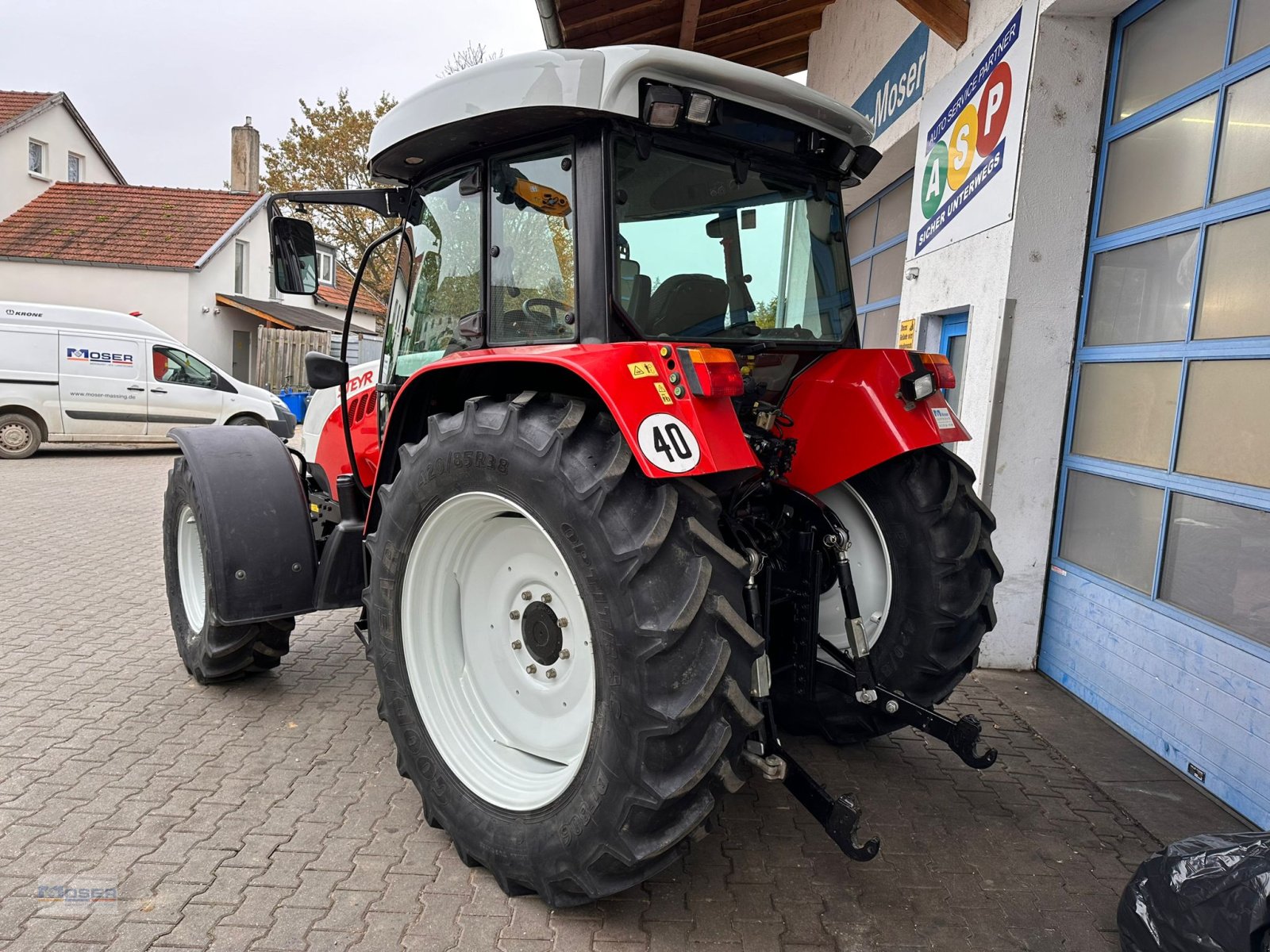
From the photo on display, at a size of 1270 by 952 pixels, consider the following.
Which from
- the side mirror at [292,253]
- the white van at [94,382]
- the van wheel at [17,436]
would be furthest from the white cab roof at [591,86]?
the van wheel at [17,436]

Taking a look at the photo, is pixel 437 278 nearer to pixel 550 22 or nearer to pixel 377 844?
pixel 377 844

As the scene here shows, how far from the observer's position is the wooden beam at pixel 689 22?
26.1 feet

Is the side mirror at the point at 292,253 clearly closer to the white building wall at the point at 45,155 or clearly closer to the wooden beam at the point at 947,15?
the wooden beam at the point at 947,15

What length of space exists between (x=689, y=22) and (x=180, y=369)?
9.32 m

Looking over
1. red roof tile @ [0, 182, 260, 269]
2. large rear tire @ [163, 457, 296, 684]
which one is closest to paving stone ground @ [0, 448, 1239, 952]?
large rear tire @ [163, 457, 296, 684]

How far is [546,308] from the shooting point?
2586mm

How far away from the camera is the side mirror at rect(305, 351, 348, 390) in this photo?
354cm

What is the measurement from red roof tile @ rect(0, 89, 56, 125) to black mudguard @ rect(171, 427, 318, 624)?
2381 centimetres

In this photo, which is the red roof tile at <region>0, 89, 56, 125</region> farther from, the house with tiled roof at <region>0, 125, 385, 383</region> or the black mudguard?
the black mudguard

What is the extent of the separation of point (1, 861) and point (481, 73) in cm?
273

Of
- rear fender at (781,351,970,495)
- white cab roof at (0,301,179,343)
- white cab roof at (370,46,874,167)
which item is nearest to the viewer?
white cab roof at (370,46,874,167)

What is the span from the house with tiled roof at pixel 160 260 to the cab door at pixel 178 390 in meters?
5.75

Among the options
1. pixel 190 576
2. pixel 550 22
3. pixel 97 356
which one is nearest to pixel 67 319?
pixel 97 356

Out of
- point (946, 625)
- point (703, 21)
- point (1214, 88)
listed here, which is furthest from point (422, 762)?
point (703, 21)
